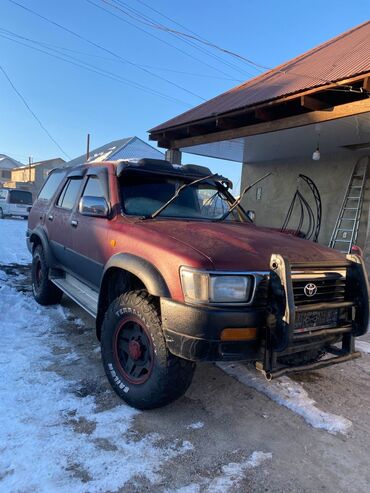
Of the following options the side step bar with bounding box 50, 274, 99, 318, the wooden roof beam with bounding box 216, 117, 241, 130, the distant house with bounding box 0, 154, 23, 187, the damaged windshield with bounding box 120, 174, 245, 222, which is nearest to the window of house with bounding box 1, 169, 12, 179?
the distant house with bounding box 0, 154, 23, 187

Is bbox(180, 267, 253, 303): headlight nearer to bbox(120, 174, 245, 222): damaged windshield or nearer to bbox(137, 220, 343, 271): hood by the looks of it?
bbox(137, 220, 343, 271): hood

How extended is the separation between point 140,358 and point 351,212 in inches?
327

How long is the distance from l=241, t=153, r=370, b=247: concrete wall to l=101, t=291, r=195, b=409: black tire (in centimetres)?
750

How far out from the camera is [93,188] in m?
4.32

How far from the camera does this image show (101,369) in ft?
11.8

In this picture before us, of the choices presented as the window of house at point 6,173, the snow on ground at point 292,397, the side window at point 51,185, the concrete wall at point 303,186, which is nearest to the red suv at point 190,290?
the snow on ground at point 292,397

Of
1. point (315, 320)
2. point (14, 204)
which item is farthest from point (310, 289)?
point (14, 204)

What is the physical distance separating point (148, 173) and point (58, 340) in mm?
2061

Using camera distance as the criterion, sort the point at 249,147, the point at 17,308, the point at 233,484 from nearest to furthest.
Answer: the point at 233,484
the point at 17,308
the point at 249,147

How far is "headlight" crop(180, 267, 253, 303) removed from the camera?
8.17ft

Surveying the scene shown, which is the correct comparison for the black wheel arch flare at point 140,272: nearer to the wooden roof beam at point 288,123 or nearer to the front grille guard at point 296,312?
the front grille guard at point 296,312

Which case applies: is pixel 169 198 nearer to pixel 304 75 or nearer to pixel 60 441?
pixel 60 441

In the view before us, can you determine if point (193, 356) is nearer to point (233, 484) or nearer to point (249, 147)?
point (233, 484)

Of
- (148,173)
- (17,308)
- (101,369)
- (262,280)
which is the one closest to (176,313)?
(262,280)
